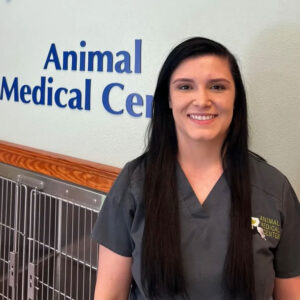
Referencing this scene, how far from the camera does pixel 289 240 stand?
2.55 feet

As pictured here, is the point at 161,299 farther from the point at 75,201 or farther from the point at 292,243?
the point at 75,201

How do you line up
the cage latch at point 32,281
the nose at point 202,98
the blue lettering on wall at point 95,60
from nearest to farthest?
the nose at point 202,98 → the blue lettering on wall at point 95,60 → the cage latch at point 32,281

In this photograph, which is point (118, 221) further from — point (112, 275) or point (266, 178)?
point (266, 178)

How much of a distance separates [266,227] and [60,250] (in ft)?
2.88

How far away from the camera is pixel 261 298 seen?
78 centimetres

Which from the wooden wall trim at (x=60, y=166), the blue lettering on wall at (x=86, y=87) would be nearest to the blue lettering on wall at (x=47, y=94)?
the blue lettering on wall at (x=86, y=87)

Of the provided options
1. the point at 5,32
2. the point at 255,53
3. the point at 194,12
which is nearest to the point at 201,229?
the point at 255,53

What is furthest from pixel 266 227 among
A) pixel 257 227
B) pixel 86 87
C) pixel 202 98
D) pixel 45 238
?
pixel 45 238

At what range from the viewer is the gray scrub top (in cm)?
76

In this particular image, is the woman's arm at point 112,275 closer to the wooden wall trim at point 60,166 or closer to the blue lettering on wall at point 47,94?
the wooden wall trim at point 60,166

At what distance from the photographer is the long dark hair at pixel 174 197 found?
748mm

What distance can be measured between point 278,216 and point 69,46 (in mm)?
933

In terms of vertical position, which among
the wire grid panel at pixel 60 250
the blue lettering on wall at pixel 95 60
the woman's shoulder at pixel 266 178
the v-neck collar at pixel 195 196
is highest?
the blue lettering on wall at pixel 95 60

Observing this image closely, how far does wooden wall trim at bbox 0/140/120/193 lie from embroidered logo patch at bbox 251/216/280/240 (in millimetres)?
519
